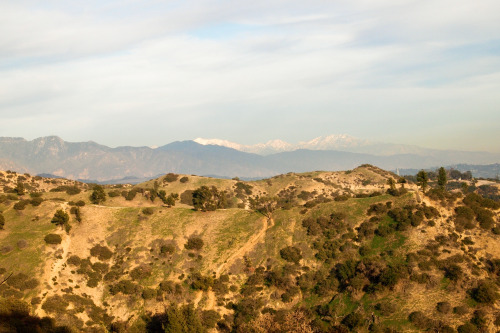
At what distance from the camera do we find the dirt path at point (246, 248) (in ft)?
262

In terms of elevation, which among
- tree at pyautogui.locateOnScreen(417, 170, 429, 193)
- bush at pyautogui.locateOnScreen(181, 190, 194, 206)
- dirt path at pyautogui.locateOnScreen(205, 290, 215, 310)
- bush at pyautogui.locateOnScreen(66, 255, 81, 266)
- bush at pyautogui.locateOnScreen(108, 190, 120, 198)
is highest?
tree at pyautogui.locateOnScreen(417, 170, 429, 193)

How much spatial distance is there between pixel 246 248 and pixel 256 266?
20.2 ft

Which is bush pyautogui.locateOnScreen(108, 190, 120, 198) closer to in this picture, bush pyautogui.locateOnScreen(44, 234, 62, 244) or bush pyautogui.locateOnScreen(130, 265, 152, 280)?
bush pyautogui.locateOnScreen(44, 234, 62, 244)

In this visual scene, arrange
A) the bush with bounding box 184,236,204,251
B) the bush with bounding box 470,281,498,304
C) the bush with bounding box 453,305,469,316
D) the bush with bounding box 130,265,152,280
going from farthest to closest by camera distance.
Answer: the bush with bounding box 184,236,204,251 < the bush with bounding box 130,265,152,280 < the bush with bounding box 470,281,498,304 < the bush with bounding box 453,305,469,316

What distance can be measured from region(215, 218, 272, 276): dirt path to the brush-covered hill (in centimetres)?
37

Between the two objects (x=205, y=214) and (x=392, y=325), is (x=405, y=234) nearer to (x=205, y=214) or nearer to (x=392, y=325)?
(x=392, y=325)

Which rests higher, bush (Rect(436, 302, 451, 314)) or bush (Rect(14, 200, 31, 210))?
bush (Rect(14, 200, 31, 210))

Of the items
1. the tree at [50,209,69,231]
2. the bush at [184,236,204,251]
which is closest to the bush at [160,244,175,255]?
the bush at [184,236,204,251]

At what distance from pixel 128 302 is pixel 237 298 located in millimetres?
21628

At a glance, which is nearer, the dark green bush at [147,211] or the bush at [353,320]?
the bush at [353,320]

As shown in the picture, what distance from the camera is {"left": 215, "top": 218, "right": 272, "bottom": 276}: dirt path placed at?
79731mm

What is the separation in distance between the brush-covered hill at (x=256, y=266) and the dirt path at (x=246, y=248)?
37 centimetres

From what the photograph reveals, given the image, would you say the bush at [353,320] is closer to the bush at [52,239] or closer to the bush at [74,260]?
the bush at [74,260]

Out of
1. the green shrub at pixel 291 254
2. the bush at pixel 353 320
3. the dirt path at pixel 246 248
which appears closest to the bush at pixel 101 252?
the dirt path at pixel 246 248
